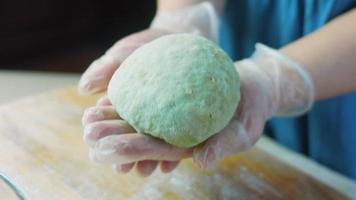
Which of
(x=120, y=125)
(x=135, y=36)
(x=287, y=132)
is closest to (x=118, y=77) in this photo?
(x=120, y=125)

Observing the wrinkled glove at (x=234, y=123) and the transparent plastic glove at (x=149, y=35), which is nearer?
the wrinkled glove at (x=234, y=123)

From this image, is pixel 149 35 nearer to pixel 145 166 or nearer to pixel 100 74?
pixel 100 74

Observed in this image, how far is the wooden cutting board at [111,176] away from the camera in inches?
27.1

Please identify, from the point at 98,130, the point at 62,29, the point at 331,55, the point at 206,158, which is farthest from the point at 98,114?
the point at 62,29

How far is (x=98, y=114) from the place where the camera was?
600 millimetres

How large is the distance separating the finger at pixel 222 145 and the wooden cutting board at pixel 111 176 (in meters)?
0.10

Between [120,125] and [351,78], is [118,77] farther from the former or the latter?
[351,78]

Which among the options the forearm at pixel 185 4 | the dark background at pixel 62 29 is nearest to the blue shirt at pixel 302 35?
the forearm at pixel 185 4

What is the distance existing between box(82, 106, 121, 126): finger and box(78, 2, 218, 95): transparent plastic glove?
0.07 metres

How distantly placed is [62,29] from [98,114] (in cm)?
161

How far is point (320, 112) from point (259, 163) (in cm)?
15

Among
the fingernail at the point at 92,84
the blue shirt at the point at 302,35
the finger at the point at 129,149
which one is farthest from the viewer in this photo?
the blue shirt at the point at 302,35

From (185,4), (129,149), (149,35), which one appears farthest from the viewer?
(185,4)

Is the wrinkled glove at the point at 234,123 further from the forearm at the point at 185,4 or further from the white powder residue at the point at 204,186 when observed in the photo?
the forearm at the point at 185,4
